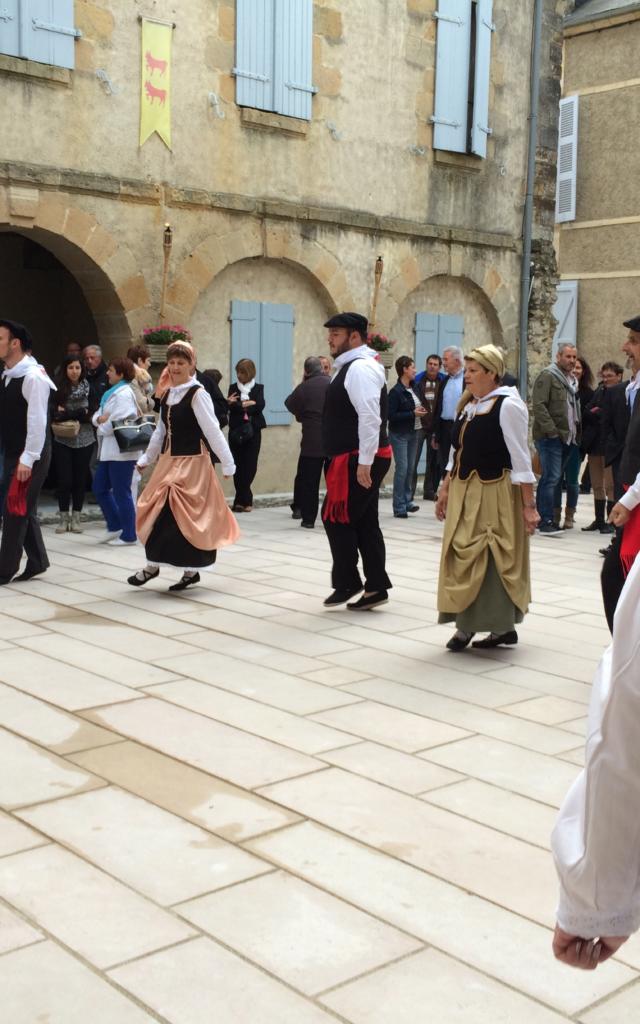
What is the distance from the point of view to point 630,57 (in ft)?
67.1

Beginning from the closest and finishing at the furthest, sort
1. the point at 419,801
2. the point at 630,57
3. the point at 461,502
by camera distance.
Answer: the point at 419,801, the point at 461,502, the point at 630,57

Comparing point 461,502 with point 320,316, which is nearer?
point 461,502

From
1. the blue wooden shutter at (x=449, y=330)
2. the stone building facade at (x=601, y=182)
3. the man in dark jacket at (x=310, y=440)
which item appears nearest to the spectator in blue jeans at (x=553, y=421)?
the man in dark jacket at (x=310, y=440)

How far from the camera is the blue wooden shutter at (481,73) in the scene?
15.1 meters

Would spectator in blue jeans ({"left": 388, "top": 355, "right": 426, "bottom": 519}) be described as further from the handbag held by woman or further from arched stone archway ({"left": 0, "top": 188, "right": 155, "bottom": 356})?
the handbag held by woman

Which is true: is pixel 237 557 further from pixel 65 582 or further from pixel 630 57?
pixel 630 57

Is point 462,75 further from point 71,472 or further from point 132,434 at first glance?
point 132,434

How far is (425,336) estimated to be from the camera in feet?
50.0

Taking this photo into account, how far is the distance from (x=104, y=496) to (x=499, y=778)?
6.53 m

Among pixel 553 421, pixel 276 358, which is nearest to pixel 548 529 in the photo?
pixel 553 421

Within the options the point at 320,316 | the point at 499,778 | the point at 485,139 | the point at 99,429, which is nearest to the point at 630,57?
the point at 485,139

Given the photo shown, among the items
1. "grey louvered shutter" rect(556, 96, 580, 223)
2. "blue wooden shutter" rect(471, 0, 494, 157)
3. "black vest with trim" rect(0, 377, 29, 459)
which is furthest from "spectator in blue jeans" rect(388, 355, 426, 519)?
"grey louvered shutter" rect(556, 96, 580, 223)

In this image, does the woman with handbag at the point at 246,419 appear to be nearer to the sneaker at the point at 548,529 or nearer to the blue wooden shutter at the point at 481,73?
the sneaker at the point at 548,529

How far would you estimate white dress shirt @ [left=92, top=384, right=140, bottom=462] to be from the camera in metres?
10.0
